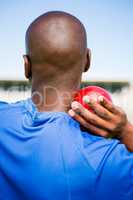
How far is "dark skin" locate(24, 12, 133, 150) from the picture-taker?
216 cm

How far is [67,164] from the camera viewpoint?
200cm

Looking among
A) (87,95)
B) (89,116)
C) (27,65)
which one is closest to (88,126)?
(89,116)

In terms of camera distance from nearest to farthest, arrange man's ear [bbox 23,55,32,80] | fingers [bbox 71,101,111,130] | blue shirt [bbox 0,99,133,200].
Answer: blue shirt [bbox 0,99,133,200], fingers [bbox 71,101,111,130], man's ear [bbox 23,55,32,80]

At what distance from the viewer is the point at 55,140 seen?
2.05m

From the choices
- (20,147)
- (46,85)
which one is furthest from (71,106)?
(20,147)

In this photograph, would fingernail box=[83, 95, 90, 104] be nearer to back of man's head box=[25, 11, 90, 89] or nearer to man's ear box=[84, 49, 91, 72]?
back of man's head box=[25, 11, 90, 89]

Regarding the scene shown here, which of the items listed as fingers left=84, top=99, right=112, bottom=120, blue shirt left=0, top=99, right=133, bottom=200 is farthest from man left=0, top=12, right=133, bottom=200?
fingers left=84, top=99, right=112, bottom=120

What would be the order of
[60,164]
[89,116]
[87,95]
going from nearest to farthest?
[60,164] → [89,116] → [87,95]

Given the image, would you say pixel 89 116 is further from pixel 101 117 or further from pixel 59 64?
pixel 59 64

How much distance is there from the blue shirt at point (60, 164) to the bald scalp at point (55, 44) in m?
0.22

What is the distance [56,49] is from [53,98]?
0.72 feet

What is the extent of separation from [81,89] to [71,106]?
0.19m

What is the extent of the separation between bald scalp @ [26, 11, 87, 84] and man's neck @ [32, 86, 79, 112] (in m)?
0.06

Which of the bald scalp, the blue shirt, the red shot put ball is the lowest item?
the blue shirt
